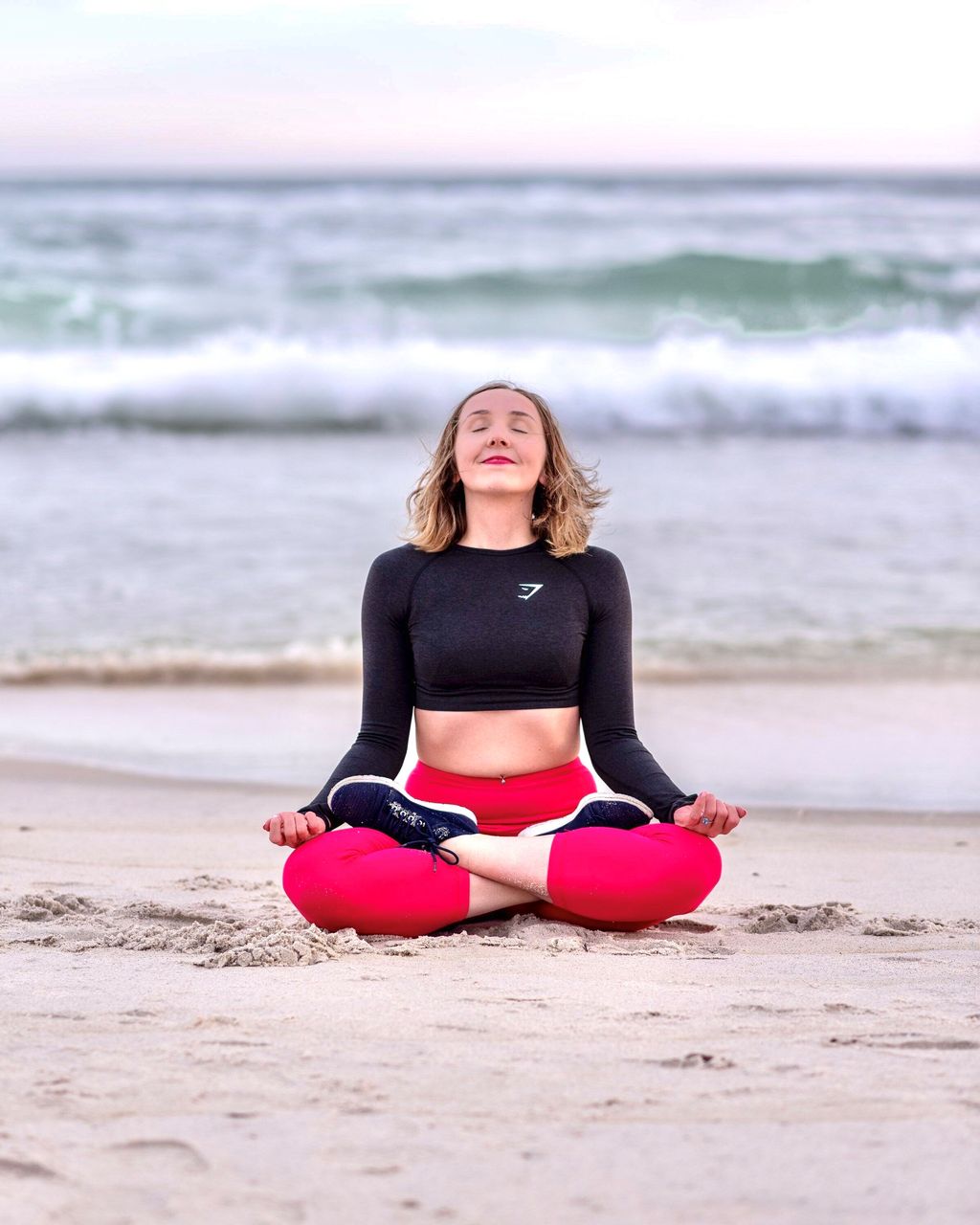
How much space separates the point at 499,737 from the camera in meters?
3.76

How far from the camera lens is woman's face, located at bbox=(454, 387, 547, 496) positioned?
3.81 metres

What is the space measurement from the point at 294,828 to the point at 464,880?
0.41 m

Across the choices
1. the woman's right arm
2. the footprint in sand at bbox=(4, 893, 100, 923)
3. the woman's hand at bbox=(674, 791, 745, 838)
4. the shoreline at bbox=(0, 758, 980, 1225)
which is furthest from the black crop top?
the footprint in sand at bbox=(4, 893, 100, 923)

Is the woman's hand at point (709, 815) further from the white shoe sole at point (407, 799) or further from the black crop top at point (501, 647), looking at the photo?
the white shoe sole at point (407, 799)

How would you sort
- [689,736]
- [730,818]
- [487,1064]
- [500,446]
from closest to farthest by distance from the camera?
[487,1064] < [730,818] < [500,446] < [689,736]

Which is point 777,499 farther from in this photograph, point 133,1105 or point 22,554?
point 133,1105

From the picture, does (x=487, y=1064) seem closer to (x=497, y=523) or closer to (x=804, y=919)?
(x=804, y=919)

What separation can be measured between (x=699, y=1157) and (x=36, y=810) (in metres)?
3.51

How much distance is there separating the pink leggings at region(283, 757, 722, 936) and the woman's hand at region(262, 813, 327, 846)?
0.05 m

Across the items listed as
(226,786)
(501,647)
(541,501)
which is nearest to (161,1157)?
(501,647)

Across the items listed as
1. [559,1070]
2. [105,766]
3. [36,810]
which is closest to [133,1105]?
[559,1070]

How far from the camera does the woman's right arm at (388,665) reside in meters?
3.82

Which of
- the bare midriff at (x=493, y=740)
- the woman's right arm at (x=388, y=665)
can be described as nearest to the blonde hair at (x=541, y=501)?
the woman's right arm at (x=388, y=665)

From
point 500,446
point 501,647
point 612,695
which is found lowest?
point 612,695
